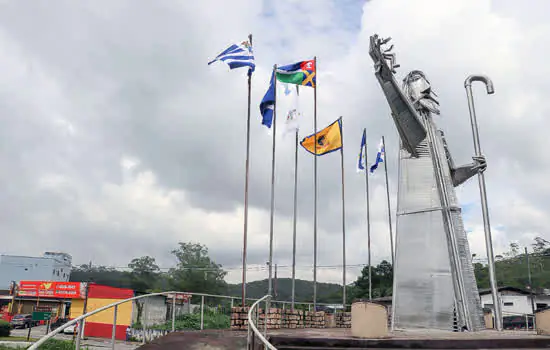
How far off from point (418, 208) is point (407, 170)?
1034 mm

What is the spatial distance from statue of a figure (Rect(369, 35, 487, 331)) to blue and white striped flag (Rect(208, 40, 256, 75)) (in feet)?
19.4

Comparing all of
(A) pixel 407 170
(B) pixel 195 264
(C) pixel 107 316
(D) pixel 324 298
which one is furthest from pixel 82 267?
(A) pixel 407 170

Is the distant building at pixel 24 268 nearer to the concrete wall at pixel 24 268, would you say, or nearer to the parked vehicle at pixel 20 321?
the concrete wall at pixel 24 268

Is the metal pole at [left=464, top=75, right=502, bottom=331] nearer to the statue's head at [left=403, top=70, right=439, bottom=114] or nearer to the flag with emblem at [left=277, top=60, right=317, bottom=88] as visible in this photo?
the statue's head at [left=403, top=70, right=439, bottom=114]

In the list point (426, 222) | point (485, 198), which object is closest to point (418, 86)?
point (485, 198)

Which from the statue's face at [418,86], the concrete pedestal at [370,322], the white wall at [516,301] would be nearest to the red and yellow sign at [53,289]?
the white wall at [516,301]

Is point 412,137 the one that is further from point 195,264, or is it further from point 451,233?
point 195,264

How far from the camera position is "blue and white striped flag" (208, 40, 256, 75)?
14922 millimetres

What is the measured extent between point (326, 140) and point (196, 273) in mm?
45464

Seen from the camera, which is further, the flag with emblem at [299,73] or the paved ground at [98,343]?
the paved ground at [98,343]

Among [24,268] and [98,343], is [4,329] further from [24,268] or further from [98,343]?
[24,268]

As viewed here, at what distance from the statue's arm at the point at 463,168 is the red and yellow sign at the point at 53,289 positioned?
31.5 metres

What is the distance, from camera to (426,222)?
1026 cm

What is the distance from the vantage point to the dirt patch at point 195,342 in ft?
23.6
